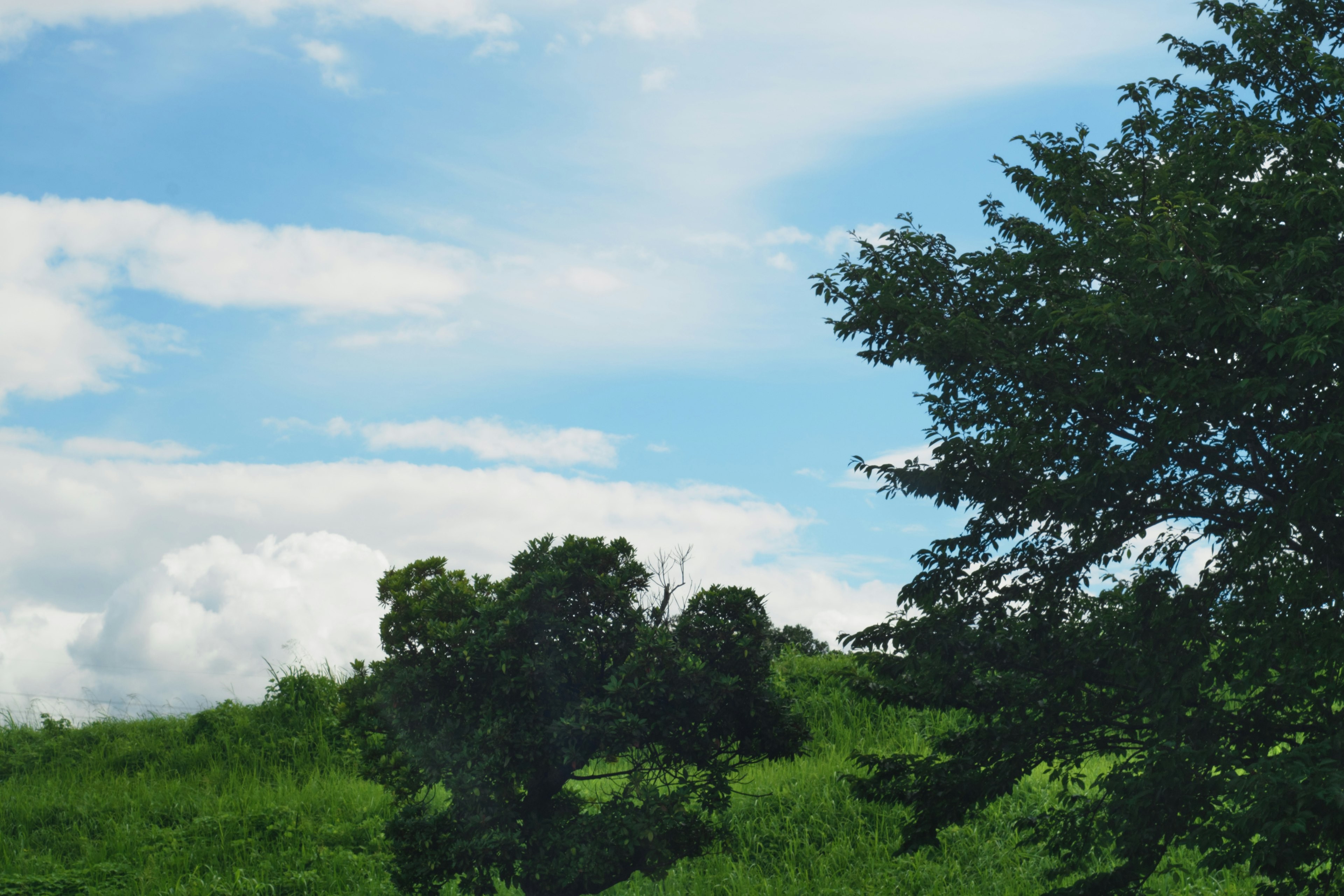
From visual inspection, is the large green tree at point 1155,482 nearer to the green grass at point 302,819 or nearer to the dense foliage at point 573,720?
the dense foliage at point 573,720

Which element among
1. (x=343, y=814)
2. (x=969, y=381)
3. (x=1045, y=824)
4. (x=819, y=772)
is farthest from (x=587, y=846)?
(x=343, y=814)

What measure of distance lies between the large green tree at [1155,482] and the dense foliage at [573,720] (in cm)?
175

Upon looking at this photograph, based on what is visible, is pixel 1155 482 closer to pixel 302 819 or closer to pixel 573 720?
pixel 573 720

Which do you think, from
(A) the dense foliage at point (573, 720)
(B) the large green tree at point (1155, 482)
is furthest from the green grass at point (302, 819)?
(B) the large green tree at point (1155, 482)

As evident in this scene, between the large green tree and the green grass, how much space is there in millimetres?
3959

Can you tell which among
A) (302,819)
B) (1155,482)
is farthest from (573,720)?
(302,819)

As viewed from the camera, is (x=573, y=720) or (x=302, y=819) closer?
(x=573, y=720)

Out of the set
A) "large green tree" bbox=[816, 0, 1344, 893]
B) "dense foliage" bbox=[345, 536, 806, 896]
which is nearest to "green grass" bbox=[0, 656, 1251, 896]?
"dense foliage" bbox=[345, 536, 806, 896]

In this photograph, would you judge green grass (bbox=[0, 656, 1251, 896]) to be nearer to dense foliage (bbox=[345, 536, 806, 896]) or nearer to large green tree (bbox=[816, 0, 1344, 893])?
dense foliage (bbox=[345, 536, 806, 896])

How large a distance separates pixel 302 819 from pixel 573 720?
34.1 ft

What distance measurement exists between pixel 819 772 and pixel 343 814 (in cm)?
930

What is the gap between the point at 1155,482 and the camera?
29.6ft

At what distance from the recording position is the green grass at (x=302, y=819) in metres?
14.4

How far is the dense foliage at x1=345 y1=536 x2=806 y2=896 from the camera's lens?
406 inches
